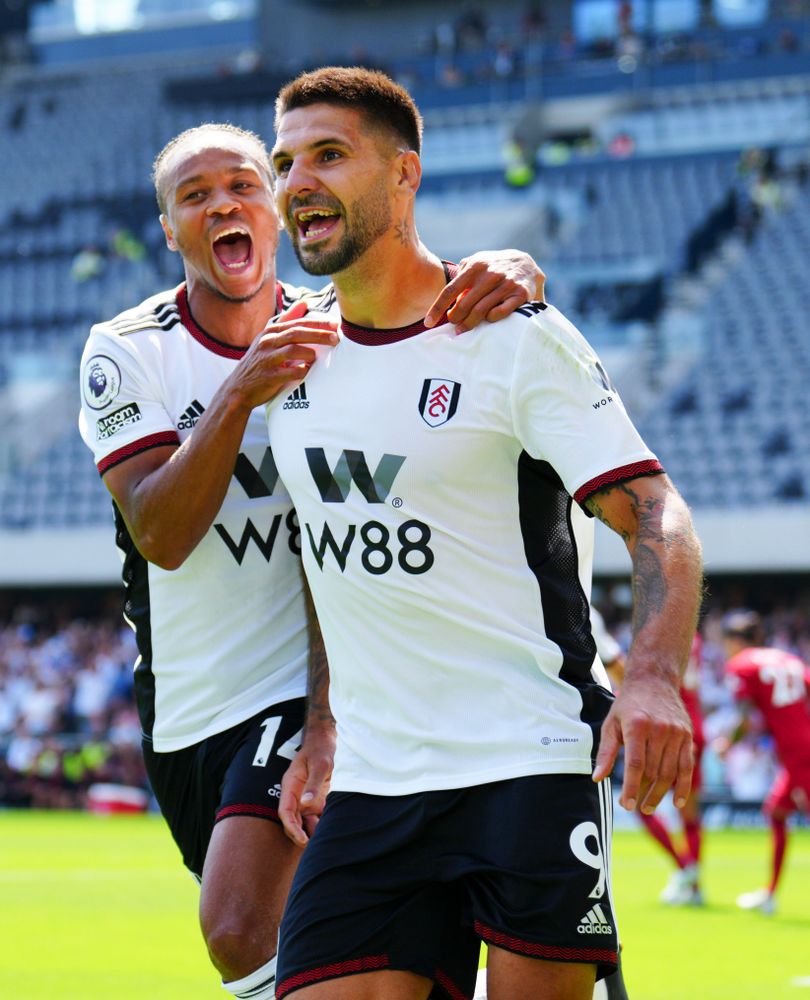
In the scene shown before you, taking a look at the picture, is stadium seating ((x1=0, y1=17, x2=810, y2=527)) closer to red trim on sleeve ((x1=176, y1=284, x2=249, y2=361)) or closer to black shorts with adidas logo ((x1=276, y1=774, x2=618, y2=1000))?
red trim on sleeve ((x1=176, y1=284, x2=249, y2=361))

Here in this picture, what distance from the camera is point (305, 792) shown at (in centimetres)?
420

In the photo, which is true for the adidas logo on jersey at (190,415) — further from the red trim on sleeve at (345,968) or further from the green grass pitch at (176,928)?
the green grass pitch at (176,928)

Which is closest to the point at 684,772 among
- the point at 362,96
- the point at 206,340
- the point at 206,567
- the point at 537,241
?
the point at 362,96

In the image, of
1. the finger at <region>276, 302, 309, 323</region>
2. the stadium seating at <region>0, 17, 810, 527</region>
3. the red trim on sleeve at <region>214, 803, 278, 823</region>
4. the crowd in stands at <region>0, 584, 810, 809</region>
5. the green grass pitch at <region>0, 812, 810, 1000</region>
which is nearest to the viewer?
the finger at <region>276, 302, 309, 323</region>

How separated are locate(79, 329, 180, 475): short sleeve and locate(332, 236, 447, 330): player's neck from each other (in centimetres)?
81

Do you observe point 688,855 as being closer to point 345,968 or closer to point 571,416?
point 345,968

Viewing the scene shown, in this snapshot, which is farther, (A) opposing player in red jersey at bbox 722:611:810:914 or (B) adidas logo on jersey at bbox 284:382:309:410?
(A) opposing player in red jersey at bbox 722:611:810:914

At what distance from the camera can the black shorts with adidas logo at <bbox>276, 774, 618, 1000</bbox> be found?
333 centimetres

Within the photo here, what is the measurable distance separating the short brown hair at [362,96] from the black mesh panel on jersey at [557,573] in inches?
33.0

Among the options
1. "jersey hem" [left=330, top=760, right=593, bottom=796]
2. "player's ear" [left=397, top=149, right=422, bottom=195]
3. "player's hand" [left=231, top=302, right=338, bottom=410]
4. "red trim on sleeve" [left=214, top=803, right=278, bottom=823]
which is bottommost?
"red trim on sleeve" [left=214, top=803, right=278, bottom=823]

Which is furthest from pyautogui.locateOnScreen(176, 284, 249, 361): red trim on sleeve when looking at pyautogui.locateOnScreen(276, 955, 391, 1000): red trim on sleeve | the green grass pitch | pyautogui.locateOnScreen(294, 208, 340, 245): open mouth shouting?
the green grass pitch

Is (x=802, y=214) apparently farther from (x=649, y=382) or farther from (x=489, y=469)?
(x=489, y=469)

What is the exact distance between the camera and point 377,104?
3.77 metres

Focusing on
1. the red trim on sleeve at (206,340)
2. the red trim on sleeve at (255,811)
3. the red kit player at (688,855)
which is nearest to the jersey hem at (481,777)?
the red trim on sleeve at (255,811)
